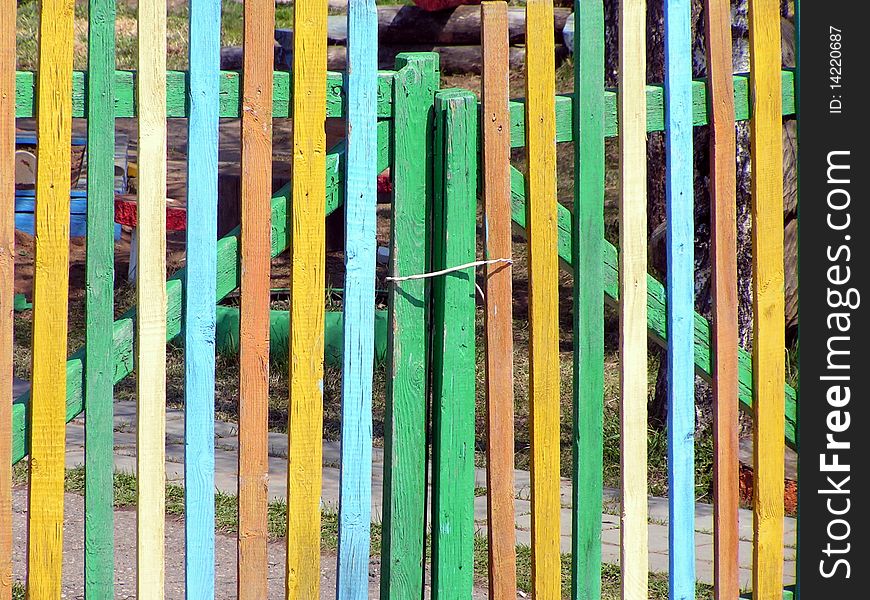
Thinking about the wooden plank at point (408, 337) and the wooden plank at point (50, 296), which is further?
the wooden plank at point (408, 337)

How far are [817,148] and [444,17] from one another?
10.1 m

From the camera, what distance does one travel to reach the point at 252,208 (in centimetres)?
283

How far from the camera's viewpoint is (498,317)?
3029 millimetres

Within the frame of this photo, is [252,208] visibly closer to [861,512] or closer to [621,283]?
[621,283]

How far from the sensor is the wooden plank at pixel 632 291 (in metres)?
3.09

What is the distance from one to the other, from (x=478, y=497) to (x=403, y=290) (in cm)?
253

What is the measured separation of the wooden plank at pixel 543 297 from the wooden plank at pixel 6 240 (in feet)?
4.28

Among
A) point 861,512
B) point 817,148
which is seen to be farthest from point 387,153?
point 861,512

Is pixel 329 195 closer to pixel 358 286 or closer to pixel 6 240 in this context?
pixel 358 286

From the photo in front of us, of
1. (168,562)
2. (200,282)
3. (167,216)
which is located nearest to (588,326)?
(200,282)

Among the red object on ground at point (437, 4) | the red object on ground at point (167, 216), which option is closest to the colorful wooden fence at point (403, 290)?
the red object on ground at point (167, 216)

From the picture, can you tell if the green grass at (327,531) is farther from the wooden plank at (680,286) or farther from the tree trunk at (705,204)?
the tree trunk at (705,204)

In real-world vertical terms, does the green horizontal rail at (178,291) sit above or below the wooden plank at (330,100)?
below

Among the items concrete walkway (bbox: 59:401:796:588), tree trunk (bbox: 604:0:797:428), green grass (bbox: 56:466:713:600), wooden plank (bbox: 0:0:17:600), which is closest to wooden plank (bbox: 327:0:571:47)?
tree trunk (bbox: 604:0:797:428)
